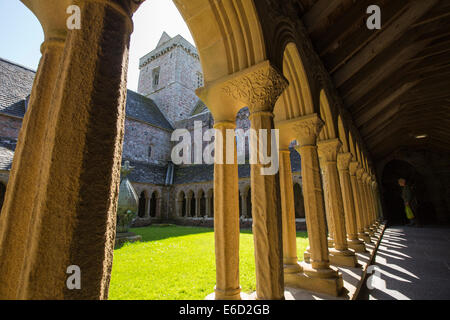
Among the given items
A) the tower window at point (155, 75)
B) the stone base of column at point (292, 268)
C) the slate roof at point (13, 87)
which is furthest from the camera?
the tower window at point (155, 75)

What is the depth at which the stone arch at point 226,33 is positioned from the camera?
2.16 meters

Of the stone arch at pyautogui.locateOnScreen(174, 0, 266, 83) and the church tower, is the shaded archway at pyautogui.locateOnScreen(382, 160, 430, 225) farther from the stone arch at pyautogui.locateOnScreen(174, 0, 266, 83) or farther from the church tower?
the church tower

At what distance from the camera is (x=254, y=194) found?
2.06 meters

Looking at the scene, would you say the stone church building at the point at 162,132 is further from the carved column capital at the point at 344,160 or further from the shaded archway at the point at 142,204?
the carved column capital at the point at 344,160

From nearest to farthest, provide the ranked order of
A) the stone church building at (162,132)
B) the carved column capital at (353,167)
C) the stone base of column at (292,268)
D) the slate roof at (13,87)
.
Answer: the stone base of column at (292,268), the carved column capital at (353,167), the slate roof at (13,87), the stone church building at (162,132)

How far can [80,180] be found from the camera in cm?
84

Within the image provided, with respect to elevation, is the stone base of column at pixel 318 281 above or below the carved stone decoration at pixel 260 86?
below

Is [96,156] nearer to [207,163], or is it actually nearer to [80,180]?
[80,180]

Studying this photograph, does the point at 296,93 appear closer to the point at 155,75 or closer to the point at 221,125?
the point at 221,125

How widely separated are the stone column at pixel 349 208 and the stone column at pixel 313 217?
2344mm

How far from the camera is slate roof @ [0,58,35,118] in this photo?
37.1 ft

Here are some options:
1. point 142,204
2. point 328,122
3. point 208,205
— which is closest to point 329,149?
point 328,122

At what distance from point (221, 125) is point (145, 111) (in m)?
17.9

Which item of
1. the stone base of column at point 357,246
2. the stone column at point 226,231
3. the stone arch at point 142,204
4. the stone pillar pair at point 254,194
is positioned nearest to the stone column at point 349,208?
the stone base of column at point 357,246
